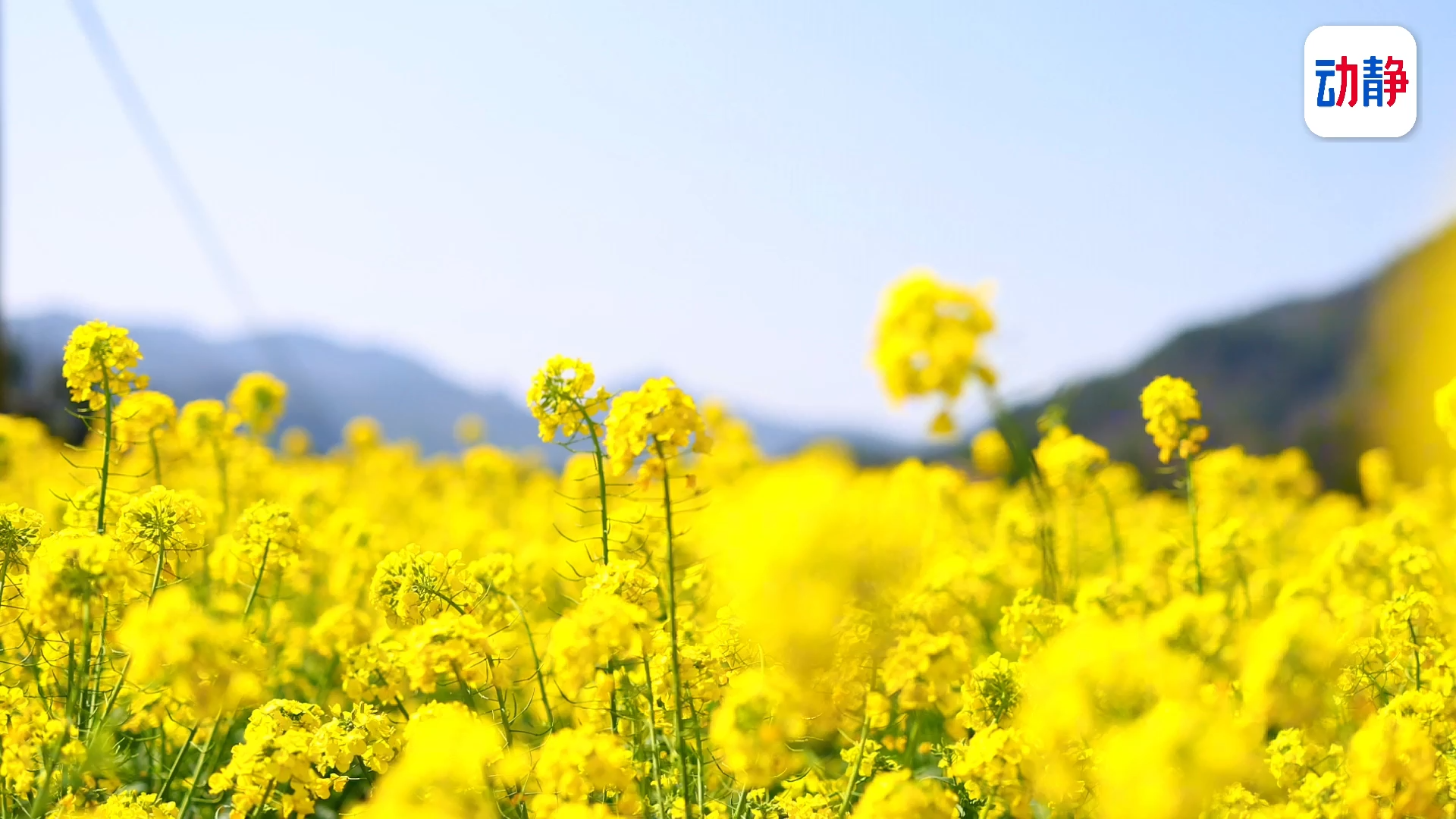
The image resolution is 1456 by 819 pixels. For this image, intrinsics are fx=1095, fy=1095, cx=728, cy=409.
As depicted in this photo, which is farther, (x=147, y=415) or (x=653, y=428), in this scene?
(x=147, y=415)

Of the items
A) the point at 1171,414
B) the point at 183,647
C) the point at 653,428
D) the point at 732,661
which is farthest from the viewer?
the point at 1171,414

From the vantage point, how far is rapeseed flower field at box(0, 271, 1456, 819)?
204cm

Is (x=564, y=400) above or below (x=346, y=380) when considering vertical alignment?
below

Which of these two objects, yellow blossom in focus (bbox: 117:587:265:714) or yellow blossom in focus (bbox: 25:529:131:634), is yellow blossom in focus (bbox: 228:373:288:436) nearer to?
yellow blossom in focus (bbox: 25:529:131:634)

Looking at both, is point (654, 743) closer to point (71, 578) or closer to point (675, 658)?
point (675, 658)

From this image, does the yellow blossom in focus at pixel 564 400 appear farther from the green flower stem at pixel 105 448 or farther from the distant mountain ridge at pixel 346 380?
the distant mountain ridge at pixel 346 380

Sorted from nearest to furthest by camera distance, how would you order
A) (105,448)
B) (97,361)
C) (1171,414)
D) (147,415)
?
(105,448) < (97,361) < (1171,414) < (147,415)

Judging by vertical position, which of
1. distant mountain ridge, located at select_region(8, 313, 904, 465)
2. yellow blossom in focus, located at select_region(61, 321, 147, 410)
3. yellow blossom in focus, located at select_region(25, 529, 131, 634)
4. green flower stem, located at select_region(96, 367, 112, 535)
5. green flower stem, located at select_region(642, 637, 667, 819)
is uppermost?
distant mountain ridge, located at select_region(8, 313, 904, 465)

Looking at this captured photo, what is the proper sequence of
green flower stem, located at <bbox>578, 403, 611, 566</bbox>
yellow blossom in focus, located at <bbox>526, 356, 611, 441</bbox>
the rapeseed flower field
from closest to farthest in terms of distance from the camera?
the rapeseed flower field → green flower stem, located at <bbox>578, 403, 611, 566</bbox> → yellow blossom in focus, located at <bbox>526, 356, 611, 441</bbox>

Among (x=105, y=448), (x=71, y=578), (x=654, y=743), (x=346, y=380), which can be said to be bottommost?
(x=654, y=743)

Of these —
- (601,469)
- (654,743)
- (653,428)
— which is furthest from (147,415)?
(654,743)

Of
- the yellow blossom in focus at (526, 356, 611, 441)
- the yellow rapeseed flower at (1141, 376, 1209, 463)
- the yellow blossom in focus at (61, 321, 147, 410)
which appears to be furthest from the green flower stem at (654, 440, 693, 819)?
the yellow rapeseed flower at (1141, 376, 1209, 463)

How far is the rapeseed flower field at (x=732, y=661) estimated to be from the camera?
2043 millimetres

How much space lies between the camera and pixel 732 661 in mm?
3031
